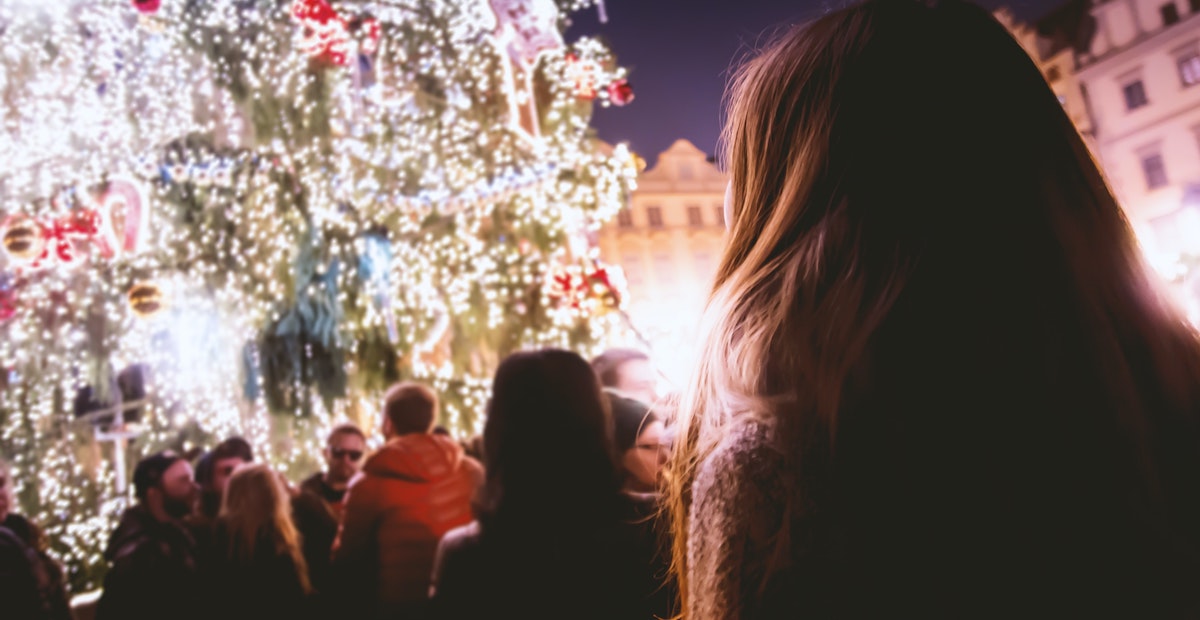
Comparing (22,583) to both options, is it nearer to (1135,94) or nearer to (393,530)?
(393,530)

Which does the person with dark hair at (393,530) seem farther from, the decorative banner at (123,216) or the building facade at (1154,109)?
the building facade at (1154,109)

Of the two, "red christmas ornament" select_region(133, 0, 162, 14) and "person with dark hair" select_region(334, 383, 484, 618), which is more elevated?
"red christmas ornament" select_region(133, 0, 162, 14)

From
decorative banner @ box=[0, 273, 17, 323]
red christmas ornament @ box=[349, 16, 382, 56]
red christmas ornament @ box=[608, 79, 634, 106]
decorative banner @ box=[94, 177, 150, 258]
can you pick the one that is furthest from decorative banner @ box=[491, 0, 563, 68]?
decorative banner @ box=[0, 273, 17, 323]

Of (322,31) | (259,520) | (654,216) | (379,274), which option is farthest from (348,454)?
(654,216)

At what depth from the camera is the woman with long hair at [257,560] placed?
4188mm

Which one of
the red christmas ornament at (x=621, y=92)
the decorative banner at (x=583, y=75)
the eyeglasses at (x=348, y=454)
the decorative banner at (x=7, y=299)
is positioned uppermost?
the decorative banner at (x=583, y=75)

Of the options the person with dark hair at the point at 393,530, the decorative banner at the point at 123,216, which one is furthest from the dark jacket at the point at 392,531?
the decorative banner at the point at 123,216

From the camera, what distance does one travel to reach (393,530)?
11.4 ft

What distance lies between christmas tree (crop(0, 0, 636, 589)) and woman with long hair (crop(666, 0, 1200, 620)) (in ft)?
26.3

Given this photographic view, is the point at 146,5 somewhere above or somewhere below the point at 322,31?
above

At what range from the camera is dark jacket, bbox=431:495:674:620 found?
6.79 feet

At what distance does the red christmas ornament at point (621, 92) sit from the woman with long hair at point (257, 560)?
281 inches

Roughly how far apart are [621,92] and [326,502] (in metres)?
6.71

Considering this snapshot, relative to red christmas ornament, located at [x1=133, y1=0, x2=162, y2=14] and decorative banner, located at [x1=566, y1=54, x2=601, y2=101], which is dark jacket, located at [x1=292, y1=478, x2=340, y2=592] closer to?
red christmas ornament, located at [x1=133, y1=0, x2=162, y2=14]
